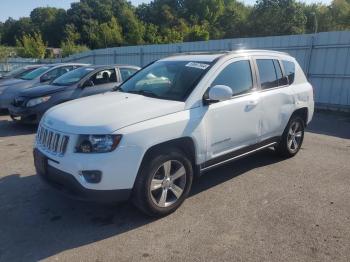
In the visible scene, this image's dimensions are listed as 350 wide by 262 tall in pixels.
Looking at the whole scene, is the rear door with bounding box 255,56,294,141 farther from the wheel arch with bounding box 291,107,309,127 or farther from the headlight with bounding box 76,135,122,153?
the headlight with bounding box 76,135,122,153

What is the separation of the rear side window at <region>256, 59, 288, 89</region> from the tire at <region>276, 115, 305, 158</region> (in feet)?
2.36

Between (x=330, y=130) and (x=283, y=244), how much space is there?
5818 millimetres

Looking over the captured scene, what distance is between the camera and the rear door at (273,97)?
4.90 m

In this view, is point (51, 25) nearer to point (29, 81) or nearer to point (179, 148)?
point (29, 81)

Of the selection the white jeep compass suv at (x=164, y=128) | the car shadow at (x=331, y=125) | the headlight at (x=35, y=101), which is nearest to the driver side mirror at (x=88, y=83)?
the headlight at (x=35, y=101)

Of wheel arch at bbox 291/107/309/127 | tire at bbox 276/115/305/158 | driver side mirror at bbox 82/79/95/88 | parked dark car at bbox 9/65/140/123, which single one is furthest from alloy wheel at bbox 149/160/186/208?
driver side mirror at bbox 82/79/95/88

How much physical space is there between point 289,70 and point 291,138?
1.14 metres

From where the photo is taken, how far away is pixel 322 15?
64.1 metres

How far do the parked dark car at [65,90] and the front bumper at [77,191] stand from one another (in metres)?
4.63

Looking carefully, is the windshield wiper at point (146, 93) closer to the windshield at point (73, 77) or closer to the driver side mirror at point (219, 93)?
the driver side mirror at point (219, 93)

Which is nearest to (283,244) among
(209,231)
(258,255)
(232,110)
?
(258,255)

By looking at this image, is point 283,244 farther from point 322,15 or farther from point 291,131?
point 322,15

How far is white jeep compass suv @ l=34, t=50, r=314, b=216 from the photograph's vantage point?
337 centimetres

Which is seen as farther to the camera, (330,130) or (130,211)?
(330,130)
